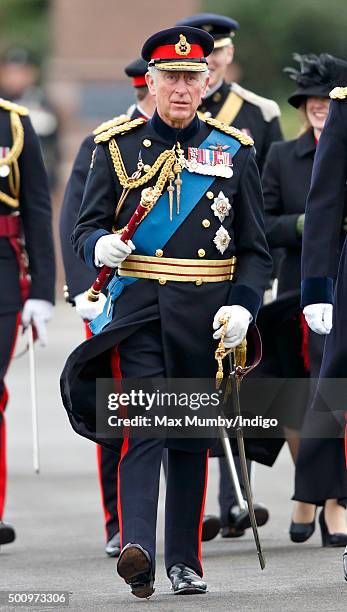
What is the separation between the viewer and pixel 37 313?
8.37 metres

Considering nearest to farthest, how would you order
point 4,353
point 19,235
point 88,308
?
point 88,308
point 4,353
point 19,235

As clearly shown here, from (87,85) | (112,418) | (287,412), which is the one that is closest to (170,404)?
(112,418)

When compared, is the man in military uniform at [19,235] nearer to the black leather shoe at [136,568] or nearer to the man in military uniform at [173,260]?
the man in military uniform at [173,260]

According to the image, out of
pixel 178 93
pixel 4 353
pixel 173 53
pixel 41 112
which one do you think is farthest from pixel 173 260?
pixel 41 112

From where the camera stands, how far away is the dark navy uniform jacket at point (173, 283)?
6660 mm

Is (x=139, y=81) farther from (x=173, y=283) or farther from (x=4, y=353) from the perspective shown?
(x=173, y=283)

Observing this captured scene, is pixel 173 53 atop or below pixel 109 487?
atop

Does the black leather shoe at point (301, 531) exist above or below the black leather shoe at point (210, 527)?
above

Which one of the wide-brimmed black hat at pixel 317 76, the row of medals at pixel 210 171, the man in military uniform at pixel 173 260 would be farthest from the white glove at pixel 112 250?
the wide-brimmed black hat at pixel 317 76

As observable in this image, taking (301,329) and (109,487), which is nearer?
(109,487)

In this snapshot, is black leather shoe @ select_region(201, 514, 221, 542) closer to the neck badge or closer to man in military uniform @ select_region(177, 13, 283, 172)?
man in military uniform @ select_region(177, 13, 283, 172)

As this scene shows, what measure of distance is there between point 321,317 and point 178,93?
2.90 ft

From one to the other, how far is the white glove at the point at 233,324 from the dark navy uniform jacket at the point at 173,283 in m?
0.05

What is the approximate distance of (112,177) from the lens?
6758 mm
